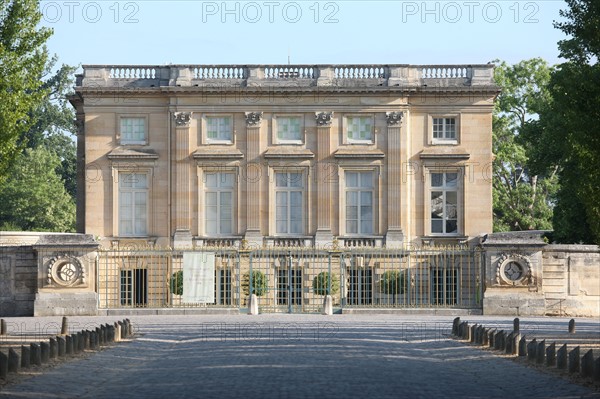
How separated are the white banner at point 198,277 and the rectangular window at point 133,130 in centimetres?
1393

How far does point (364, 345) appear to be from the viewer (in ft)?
103

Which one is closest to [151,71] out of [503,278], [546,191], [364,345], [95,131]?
[95,131]

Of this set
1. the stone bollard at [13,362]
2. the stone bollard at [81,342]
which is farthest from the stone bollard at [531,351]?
the stone bollard at [13,362]

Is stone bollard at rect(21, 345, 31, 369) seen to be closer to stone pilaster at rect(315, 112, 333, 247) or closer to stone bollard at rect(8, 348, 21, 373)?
stone bollard at rect(8, 348, 21, 373)

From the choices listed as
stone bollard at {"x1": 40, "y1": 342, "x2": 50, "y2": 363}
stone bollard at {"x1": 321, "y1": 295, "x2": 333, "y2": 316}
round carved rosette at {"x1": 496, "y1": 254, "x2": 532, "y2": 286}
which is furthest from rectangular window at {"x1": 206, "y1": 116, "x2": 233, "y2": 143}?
stone bollard at {"x1": 40, "y1": 342, "x2": 50, "y2": 363}

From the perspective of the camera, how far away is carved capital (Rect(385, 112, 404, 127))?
6372 centimetres

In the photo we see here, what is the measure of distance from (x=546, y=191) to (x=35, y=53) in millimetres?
53523

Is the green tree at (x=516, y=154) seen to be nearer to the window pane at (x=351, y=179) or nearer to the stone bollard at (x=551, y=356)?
the window pane at (x=351, y=179)

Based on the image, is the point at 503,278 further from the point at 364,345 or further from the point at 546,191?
the point at 546,191

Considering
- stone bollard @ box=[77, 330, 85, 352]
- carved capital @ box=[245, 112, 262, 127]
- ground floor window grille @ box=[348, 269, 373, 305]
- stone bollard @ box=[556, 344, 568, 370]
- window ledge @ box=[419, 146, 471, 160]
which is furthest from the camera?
carved capital @ box=[245, 112, 262, 127]

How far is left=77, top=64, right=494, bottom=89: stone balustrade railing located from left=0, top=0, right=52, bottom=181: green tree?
28.8 metres

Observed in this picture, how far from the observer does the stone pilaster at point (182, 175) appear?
63.2 metres

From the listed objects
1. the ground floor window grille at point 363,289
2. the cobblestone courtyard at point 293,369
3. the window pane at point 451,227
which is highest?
the window pane at point 451,227

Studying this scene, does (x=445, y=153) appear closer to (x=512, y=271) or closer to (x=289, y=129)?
(x=289, y=129)
